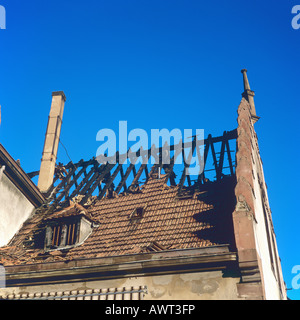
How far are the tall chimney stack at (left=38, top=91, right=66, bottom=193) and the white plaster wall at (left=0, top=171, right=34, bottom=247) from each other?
82.8 inches

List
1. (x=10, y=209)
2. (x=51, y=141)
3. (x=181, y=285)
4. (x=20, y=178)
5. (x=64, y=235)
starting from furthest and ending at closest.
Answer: (x=51, y=141) → (x=20, y=178) → (x=10, y=209) → (x=64, y=235) → (x=181, y=285)

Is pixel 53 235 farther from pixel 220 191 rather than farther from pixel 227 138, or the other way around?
pixel 227 138

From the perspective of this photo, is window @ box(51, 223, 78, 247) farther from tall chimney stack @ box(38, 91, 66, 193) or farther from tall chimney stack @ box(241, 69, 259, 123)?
tall chimney stack @ box(241, 69, 259, 123)

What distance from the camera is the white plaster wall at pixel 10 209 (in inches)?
576

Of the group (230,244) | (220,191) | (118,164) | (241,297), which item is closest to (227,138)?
(220,191)

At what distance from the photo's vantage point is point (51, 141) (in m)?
19.5

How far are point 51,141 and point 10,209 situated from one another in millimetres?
5143

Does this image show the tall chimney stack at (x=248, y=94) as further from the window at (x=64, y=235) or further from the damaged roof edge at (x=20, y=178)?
the damaged roof edge at (x=20, y=178)

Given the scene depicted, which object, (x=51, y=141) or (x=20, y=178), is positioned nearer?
(x=20, y=178)

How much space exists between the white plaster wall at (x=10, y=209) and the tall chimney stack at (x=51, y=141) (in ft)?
6.90

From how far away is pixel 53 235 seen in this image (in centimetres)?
1416

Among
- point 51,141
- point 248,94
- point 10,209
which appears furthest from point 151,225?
point 248,94

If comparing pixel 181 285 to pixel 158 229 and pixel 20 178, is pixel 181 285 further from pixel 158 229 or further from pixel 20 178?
pixel 20 178

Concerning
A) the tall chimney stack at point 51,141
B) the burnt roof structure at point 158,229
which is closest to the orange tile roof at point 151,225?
the burnt roof structure at point 158,229
